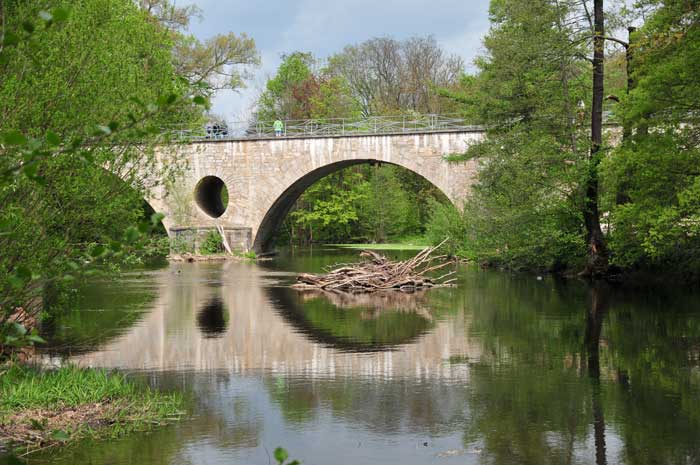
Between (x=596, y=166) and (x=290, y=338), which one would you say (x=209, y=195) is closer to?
(x=596, y=166)

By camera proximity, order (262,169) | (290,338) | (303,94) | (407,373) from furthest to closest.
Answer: (303,94) < (262,169) < (290,338) < (407,373)

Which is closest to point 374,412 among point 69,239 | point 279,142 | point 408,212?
point 69,239

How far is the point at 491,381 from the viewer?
9.44 metres

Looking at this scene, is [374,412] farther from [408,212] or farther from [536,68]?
[408,212]

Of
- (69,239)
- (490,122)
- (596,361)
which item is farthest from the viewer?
(490,122)

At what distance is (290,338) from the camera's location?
42.3 feet

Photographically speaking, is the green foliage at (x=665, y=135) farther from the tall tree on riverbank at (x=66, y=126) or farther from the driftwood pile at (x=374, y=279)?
the tall tree on riverbank at (x=66, y=126)

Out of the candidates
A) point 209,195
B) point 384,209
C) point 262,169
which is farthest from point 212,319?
point 384,209

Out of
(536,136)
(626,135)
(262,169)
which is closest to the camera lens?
(626,135)

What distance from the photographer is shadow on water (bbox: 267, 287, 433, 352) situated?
12.6m

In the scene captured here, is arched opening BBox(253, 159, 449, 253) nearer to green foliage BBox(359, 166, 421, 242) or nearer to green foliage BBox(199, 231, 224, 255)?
green foliage BBox(359, 166, 421, 242)

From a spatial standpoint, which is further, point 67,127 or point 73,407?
point 67,127

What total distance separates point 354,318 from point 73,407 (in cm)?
809

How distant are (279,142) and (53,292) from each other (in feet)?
94.4
